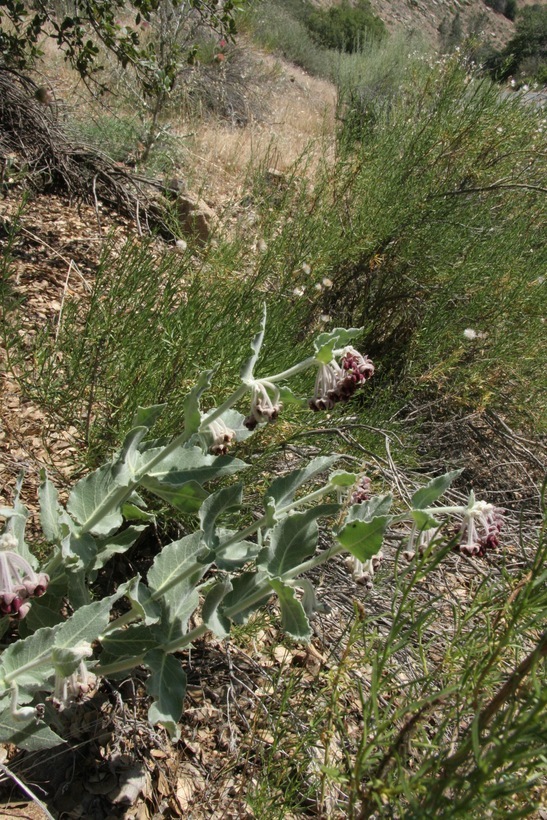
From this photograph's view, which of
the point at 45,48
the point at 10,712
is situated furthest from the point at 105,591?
the point at 45,48

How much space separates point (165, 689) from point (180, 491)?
505mm

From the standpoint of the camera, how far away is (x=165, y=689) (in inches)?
60.2

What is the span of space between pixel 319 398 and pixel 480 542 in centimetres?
54

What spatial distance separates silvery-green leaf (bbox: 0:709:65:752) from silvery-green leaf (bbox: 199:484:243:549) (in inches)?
22.7

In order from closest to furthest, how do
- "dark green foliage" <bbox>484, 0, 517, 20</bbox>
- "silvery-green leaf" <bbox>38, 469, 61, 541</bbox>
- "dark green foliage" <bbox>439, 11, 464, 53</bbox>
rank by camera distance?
"silvery-green leaf" <bbox>38, 469, 61, 541</bbox>, "dark green foliage" <bbox>439, 11, 464, 53</bbox>, "dark green foliage" <bbox>484, 0, 517, 20</bbox>

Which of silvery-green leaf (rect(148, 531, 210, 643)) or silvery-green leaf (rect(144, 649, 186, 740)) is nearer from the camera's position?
silvery-green leaf (rect(144, 649, 186, 740))

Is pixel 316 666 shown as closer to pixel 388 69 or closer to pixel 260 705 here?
pixel 260 705

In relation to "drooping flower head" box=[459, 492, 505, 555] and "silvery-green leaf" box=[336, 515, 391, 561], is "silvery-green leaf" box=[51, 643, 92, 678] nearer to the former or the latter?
"silvery-green leaf" box=[336, 515, 391, 561]

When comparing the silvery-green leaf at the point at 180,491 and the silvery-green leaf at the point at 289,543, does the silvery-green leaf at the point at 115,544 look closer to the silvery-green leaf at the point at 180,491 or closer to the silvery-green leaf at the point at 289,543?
the silvery-green leaf at the point at 180,491

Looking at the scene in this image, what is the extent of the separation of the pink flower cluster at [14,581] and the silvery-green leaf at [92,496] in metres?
0.30

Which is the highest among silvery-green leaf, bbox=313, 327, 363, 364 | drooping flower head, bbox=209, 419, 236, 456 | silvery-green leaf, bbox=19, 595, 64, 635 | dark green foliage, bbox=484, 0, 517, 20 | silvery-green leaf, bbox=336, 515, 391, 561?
dark green foliage, bbox=484, 0, 517, 20

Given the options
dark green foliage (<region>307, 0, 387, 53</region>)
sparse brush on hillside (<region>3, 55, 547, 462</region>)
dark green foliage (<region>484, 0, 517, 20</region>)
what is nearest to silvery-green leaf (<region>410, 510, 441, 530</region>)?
sparse brush on hillside (<region>3, 55, 547, 462</region>)

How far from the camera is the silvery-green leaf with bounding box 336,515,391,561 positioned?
4.28 feet

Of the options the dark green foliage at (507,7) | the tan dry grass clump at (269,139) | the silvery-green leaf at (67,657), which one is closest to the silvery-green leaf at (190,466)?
the silvery-green leaf at (67,657)
